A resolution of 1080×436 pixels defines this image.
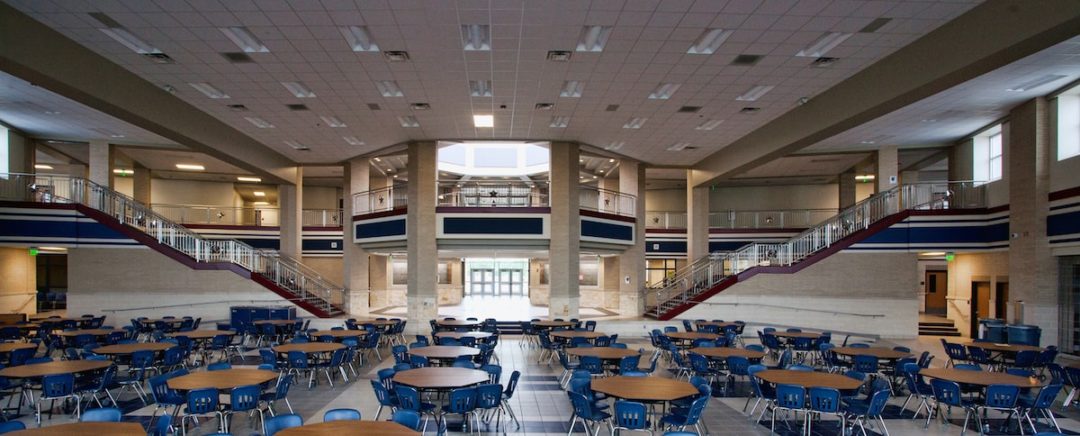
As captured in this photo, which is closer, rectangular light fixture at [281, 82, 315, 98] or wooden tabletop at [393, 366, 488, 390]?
wooden tabletop at [393, 366, 488, 390]

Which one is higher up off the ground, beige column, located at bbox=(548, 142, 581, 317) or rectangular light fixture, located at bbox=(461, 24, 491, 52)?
rectangular light fixture, located at bbox=(461, 24, 491, 52)

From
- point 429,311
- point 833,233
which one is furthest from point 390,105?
point 833,233

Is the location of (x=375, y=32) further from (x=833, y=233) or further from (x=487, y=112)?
(x=833, y=233)

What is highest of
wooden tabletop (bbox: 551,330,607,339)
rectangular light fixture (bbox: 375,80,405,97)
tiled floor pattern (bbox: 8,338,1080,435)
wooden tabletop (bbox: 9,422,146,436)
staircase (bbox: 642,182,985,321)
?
rectangular light fixture (bbox: 375,80,405,97)

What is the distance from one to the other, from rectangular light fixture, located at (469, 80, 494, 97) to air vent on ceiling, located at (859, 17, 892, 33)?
7.95m

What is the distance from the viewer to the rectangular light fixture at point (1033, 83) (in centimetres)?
1511

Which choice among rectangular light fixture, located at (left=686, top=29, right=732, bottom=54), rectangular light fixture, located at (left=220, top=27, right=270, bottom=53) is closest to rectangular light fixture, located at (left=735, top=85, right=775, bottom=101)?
rectangular light fixture, located at (left=686, top=29, right=732, bottom=54)

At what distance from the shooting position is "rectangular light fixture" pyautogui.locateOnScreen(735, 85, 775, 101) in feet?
49.2

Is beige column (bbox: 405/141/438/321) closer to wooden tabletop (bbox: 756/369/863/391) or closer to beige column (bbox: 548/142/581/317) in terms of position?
beige column (bbox: 548/142/581/317)

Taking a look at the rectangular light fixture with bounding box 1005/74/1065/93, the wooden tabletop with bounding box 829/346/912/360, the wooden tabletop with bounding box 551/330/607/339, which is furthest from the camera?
the rectangular light fixture with bounding box 1005/74/1065/93

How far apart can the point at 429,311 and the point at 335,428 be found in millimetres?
15896

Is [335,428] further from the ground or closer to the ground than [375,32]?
closer to the ground

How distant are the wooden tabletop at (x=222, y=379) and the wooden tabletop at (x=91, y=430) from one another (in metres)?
2.09

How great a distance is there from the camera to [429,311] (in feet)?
72.8
